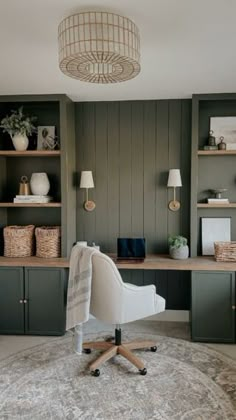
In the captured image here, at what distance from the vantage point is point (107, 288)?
2666 mm

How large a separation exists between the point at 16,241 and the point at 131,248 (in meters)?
1.17

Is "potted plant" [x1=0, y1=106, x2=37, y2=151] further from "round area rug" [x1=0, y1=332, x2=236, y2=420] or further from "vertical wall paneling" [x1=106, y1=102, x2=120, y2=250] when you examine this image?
"round area rug" [x1=0, y1=332, x2=236, y2=420]

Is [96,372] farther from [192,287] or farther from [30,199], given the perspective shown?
[30,199]

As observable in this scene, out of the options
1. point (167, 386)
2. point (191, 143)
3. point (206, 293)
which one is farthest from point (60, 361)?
point (191, 143)

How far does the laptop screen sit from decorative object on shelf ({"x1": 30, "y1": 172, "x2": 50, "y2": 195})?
3.13 ft

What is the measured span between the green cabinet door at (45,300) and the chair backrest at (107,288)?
782 millimetres

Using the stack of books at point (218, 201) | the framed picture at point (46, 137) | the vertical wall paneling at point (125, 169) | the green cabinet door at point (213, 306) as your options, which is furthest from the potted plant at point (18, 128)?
the green cabinet door at point (213, 306)

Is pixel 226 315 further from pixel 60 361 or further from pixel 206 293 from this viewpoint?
pixel 60 361

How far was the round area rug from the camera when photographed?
226cm

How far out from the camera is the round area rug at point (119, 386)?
2.26 meters

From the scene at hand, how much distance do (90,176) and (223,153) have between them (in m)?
1.37

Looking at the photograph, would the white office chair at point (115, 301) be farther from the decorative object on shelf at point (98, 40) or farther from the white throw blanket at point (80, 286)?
the decorative object on shelf at point (98, 40)

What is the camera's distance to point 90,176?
375 cm

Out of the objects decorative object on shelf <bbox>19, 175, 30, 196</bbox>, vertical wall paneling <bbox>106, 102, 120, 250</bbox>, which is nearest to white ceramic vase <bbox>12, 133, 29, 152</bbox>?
decorative object on shelf <bbox>19, 175, 30, 196</bbox>
